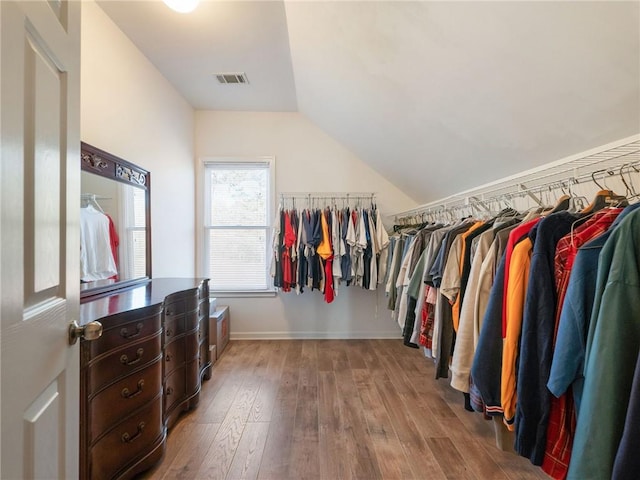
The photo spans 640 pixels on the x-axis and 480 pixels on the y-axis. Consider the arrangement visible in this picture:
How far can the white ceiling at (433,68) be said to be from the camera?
3.84 feet

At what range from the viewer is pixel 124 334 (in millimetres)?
1470

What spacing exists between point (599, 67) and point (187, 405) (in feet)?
9.49

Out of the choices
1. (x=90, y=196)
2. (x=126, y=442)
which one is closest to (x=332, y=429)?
(x=126, y=442)

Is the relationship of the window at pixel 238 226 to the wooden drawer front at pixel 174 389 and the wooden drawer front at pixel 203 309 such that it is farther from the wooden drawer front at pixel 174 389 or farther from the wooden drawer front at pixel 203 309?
the wooden drawer front at pixel 174 389

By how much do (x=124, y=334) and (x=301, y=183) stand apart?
254 centimetres

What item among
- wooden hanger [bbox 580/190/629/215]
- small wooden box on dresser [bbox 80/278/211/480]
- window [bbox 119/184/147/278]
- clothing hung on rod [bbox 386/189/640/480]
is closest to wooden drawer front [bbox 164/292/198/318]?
small wooden box on dresser [bbox 80/278/211/480]

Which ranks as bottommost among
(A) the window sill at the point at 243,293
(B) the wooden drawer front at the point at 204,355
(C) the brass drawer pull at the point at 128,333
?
(B) the wooden drawer front at the point at 204,355

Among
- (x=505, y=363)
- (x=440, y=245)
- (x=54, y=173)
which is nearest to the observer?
(x=54, y=173)

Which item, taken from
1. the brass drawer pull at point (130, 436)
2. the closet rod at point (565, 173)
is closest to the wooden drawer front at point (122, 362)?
the brass drawer pull at point (130, 436)

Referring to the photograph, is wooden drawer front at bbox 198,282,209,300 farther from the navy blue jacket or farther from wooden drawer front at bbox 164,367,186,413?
the navy blue jacket

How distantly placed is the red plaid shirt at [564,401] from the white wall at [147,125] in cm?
251

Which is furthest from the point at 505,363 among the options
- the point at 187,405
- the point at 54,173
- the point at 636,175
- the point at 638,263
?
the point at 187,405

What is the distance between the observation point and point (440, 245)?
73.9 inches

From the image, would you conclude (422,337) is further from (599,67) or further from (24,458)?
(24,458)
